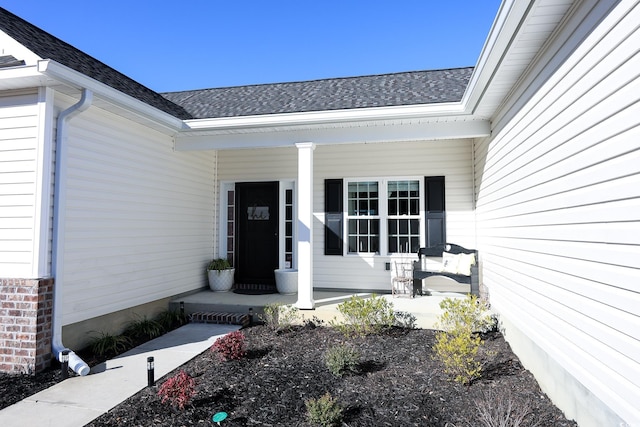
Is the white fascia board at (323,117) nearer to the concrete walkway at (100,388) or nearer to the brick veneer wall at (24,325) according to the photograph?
the brick veneer wall at (24,325)

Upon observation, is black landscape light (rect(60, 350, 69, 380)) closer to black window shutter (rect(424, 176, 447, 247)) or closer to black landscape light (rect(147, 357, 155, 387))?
black landscape light (rect(147, 357, 155, 387))

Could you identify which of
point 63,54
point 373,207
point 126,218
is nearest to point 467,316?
point 373,207

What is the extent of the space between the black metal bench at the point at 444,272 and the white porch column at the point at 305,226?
1816 mm

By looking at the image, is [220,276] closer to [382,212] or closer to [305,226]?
[305,226]

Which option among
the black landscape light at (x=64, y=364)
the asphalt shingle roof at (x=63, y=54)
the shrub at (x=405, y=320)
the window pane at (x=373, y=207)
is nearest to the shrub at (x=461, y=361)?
the shrub at (x=405, y=320)

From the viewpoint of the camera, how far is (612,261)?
7.20 ft

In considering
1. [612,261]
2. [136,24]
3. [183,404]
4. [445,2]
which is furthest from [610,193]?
[136,24]

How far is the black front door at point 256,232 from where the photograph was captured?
290 inches

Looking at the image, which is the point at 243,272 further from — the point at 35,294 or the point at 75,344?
the point at 35,294

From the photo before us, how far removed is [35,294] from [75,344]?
0.89 meters

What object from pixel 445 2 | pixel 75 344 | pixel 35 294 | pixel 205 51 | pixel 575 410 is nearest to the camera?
pixel 575 410

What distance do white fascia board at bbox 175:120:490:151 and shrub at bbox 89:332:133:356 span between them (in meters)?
3.09

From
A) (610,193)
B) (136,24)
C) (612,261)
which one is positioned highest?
(136,24)

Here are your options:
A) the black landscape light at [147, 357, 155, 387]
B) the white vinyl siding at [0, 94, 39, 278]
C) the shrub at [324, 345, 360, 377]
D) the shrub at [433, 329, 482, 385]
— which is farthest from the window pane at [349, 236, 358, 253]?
the white vinyl siding at [0, 94, 39, 278]
